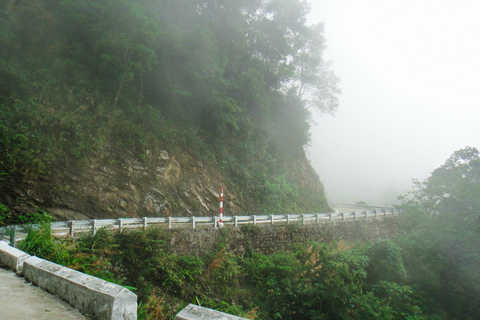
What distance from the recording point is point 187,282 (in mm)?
10914

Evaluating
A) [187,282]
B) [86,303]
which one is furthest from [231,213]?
[86,303]

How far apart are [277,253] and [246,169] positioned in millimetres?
6545

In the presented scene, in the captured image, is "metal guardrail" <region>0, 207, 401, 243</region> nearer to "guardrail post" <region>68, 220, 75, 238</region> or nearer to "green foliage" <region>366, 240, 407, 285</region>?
"guardrail post" <region>68, 220, 75, 238</region>

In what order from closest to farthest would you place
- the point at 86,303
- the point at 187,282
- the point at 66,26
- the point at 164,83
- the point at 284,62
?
the point at 86,303, the point at 187,282, the point at 66,26, the point at 164,83, the point at 284,62

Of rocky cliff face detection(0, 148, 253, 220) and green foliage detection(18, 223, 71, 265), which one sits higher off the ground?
rocky cliff face detection(0, 148, 253, 220)

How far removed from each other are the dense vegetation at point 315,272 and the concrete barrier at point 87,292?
129 inches

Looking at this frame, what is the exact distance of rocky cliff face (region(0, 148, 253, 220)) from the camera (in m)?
11.2

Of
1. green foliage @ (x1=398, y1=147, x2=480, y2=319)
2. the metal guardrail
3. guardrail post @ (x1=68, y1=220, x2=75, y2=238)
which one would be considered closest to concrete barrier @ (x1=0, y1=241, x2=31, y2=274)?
the metal guardrail

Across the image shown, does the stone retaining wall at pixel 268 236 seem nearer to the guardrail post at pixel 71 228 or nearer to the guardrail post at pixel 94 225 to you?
the guardrail post at pixel 94 225

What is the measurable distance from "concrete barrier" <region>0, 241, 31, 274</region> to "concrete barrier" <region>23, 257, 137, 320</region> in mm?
784

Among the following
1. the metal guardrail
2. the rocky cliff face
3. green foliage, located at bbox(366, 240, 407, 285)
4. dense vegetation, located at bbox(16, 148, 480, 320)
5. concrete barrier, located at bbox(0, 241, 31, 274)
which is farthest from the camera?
green foliage, located at bbox(366, 240, 407, 285)

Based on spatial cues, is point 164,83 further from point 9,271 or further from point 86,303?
point 86,303

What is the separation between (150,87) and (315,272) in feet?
47.9

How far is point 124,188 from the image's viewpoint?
1347 centimetres
